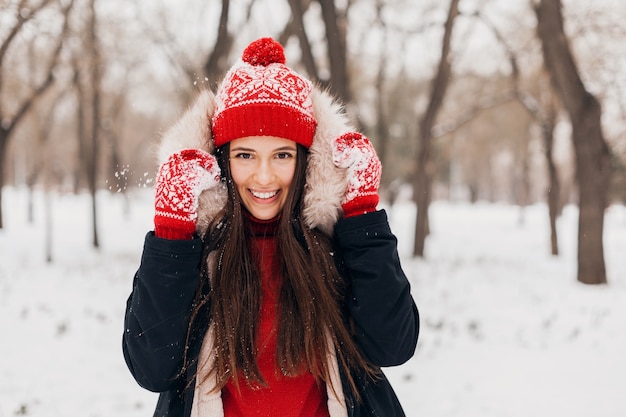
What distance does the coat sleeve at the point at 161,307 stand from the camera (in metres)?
1.63

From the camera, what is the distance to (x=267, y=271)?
1.92 metres

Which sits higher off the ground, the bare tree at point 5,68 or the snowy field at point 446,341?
the bare tree at point 5,68

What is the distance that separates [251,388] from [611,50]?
40.9ft

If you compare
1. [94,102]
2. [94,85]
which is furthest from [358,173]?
[94,102]

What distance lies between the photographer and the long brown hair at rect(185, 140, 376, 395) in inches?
69.2

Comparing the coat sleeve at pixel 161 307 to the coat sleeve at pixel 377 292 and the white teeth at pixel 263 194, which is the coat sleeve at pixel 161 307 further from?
the coat sleeve at pixel 377 292

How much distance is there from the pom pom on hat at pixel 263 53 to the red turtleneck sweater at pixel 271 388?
69cm

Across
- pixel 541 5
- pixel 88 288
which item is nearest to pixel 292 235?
pixel 88 288

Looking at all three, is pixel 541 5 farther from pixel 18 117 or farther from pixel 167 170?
pixel 18 117

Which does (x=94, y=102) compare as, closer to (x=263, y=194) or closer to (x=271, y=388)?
(x=263, y=194)

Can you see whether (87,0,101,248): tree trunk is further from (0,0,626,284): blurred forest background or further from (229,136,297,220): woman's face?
(229,136,297,220): woman's face

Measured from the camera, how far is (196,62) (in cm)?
1421

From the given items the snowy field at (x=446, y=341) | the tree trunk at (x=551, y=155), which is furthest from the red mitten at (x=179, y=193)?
the tree trunk at (x=551, y=155)

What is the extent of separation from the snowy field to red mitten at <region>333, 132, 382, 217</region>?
170 centimetres
